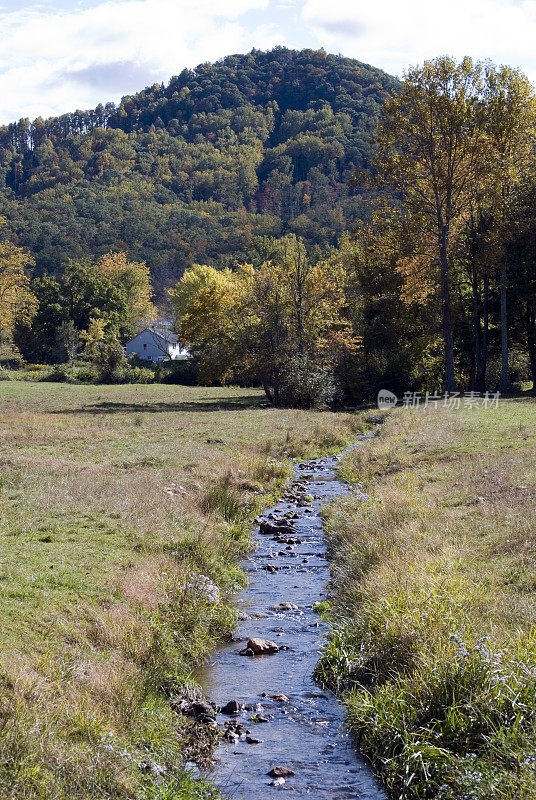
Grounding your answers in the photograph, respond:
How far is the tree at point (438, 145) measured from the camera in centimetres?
4156

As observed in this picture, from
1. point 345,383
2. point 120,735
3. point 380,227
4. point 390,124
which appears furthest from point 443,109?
point 120,735

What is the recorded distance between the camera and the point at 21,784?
5.98m

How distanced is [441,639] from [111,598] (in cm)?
449

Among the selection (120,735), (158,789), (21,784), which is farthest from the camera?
(120,735)

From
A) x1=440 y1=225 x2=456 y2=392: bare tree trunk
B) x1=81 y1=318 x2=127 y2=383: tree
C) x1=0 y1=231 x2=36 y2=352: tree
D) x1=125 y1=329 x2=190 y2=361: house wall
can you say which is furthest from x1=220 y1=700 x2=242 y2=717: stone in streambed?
x1=125 y1=329 x2=190 y2=361: house wall

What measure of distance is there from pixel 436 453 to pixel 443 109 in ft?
86.0

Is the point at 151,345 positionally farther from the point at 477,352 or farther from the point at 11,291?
the point at 477,352

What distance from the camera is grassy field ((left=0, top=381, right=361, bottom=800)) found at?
6.61 m

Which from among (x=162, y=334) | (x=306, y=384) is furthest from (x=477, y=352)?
(x=162, y=334)

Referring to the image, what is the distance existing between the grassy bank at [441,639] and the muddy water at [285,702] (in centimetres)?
28

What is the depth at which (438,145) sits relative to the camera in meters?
42.4

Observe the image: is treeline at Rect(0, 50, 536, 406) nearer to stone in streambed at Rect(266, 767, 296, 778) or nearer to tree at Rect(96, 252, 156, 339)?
stone in streambed at Rect(266, 767, 296, 778)

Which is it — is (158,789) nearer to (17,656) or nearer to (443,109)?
(17,656)

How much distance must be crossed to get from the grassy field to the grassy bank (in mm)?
1925
